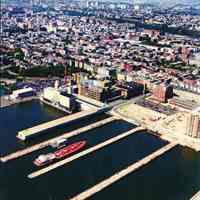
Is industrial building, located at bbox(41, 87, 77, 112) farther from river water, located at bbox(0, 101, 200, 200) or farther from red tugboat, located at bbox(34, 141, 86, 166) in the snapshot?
red tugboat, located at bbox(34, 141, 86, 166)

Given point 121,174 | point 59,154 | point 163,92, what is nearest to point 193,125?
point 163,92

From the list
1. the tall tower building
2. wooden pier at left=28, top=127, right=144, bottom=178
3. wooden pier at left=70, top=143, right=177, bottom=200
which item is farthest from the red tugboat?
the tall tower building

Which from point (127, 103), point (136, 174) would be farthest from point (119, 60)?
point (136, 174)

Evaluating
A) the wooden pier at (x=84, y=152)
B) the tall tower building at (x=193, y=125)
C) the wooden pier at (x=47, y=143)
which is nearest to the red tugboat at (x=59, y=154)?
the wooden pier at (x=84, y=152)

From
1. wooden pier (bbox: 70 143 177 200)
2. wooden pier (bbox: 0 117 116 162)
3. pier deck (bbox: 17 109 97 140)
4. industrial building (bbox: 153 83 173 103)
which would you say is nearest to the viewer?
wooden pier (bbox: 70 143 177 200)

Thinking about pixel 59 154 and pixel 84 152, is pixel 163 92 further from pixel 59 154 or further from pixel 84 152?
pixel 59 154

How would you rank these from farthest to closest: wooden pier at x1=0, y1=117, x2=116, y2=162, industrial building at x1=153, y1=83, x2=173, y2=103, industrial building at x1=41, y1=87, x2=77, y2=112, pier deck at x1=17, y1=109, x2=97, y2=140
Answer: industrial building at x1=153, y1=83, x2=173, y2=103 → industrial building at x1=41, y1=87, x2=77, y2=112 → pier deck at x1=17, y1=109, x2=97, y2=140 → wooden pier at x1=0, y1=117, x2=116, y2=162

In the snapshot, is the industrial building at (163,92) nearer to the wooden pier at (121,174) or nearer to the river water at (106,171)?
the river water at (106,171)
